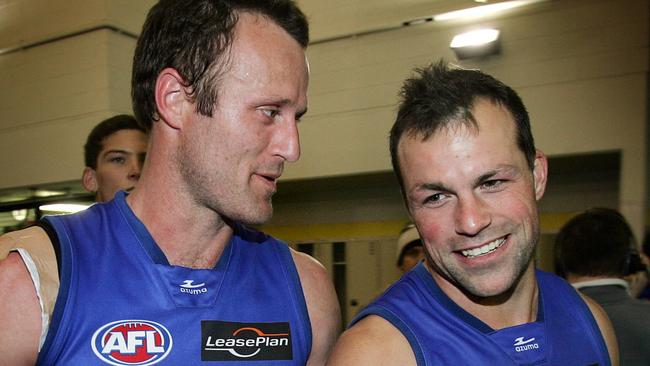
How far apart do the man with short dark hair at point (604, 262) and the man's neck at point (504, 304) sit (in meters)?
0.90

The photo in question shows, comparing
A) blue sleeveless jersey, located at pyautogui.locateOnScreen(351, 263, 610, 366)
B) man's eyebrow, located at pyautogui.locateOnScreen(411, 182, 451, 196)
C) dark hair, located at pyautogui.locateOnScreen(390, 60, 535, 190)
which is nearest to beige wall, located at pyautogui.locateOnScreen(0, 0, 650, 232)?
blue sleeveless jersey, located at pyautogui.locateOnScreen(351, 263, 610, 366)

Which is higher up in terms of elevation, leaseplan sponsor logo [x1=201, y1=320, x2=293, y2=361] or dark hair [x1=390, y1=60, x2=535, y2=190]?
dark hair [x1=390, y1=60, x2=535, y2=190]

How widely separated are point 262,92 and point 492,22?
465cm

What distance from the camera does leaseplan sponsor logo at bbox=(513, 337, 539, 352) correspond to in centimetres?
157

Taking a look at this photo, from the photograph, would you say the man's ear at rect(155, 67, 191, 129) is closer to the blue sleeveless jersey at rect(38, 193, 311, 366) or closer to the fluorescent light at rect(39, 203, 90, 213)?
the blue sleeveless jersey at rect(38, 193, 311, 366)

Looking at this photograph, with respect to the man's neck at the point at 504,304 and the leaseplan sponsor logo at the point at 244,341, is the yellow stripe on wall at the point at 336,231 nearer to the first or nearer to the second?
the man's neck at the point at 504,304

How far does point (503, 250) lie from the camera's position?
1533 millimetres

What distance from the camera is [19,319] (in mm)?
1320

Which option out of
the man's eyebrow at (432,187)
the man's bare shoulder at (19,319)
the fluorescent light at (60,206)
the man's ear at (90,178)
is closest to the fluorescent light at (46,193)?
the fluorescent light at (60,206)

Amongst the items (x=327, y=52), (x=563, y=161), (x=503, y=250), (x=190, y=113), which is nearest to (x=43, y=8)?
(x=327, y=52)

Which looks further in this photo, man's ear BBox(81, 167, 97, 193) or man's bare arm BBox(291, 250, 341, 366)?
man's ear BBox(81, 167, 97, 193)

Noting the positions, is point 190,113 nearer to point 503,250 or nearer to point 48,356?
point 48,356

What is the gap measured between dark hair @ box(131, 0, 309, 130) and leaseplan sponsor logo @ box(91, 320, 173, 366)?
519mm

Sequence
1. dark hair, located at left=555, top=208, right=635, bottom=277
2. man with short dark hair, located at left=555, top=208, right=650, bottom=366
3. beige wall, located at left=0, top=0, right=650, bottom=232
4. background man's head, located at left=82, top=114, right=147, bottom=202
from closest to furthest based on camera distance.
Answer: man with short dark hair, located at left=555, top=208, right=650, bottom=366, dark hair, located at left=555, top=208, right=635, bottom=277, background man's head, located at left=82, top=114, right=147, bottom=202, beige wall, located at left=0, top=0, right=650, bottom=232
